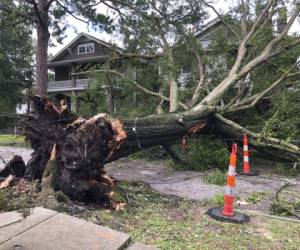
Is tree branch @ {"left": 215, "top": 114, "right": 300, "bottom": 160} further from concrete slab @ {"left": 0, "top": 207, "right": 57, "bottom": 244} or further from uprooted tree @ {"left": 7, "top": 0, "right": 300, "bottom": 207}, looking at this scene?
concrete slab @ {"left": 0, "top": 207, "right": 57, "bottom": 244}

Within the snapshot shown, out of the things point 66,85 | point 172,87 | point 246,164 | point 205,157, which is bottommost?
point 246,164

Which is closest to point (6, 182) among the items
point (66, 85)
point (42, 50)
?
point (42, 50)

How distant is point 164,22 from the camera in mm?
10852

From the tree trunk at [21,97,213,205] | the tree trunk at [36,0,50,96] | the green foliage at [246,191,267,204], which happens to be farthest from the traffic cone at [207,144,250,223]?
the tree trunk at [36,0,50,96]

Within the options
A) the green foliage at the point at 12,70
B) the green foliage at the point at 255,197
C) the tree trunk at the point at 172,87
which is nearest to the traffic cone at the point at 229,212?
the green foliage at the point at 255,197

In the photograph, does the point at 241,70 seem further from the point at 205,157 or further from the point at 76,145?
the point at 76,145

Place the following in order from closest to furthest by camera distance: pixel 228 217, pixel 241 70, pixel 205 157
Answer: pixel 228 217, pixel 205 157, pixel 241 70

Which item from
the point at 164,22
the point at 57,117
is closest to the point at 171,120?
the point at 57,117

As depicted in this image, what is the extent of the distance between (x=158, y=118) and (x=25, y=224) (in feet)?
12.5

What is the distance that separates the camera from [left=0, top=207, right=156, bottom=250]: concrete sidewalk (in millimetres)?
2846

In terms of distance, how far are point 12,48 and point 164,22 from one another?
73.4ft

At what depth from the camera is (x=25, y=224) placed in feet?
10.5

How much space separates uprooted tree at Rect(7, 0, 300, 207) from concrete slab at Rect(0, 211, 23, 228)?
935 mm

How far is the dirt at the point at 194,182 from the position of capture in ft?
17.1
